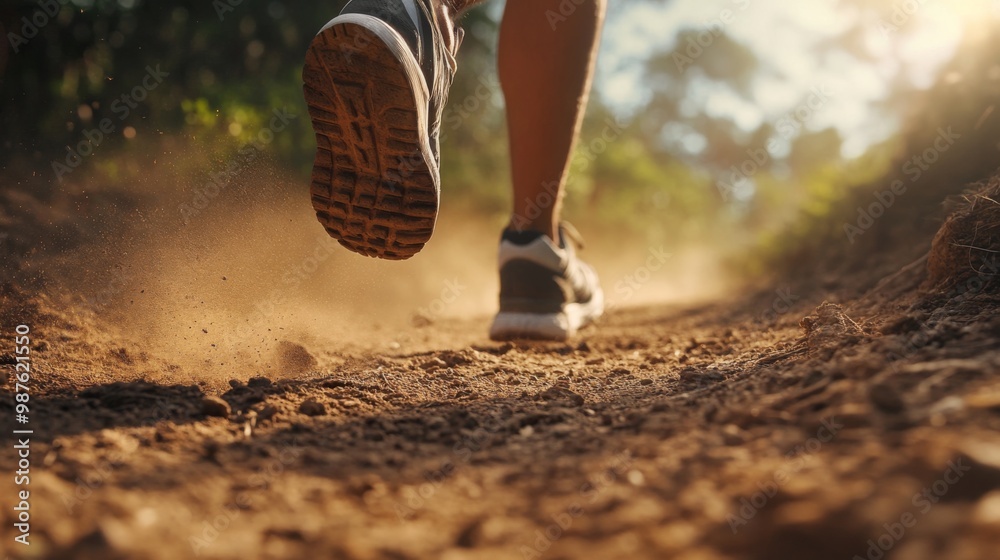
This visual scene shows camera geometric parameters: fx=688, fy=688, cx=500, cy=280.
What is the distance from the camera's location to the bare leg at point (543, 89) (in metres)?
1.95

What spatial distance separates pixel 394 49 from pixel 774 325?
4.98 feet

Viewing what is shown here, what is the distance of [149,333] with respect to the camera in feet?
5.65

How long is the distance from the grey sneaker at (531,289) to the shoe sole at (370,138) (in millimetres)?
425

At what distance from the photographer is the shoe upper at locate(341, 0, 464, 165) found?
1.46m

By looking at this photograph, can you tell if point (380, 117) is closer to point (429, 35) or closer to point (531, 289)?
point (429, 35)

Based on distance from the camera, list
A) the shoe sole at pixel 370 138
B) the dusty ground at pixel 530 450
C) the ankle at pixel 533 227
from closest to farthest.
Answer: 1. the dusty ground at pixel 530 450
2. the shoe sole at pixel 370 138
3. the ankle at pixel 533 227

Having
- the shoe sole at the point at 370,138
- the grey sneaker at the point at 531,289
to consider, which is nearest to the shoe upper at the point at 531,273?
the grey sneaker at the point at 531,289

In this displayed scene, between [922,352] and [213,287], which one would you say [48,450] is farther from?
[922,352]

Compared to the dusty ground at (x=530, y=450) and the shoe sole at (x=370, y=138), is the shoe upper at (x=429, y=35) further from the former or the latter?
the dusty ground at (x=530, y=450)

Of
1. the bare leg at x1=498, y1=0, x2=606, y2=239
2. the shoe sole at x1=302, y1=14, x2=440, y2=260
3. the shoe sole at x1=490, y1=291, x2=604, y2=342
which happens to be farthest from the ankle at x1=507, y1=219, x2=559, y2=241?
the shoe sole at x1=302, y1=14, x2=440, y2=260

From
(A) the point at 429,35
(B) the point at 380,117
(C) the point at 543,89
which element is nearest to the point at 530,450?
(B) the point at 380,117

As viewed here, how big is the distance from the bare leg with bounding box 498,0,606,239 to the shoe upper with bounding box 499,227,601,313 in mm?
58

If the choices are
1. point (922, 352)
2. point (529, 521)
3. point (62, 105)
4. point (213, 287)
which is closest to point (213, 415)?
point (529, 521)

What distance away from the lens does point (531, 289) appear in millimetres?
2047
